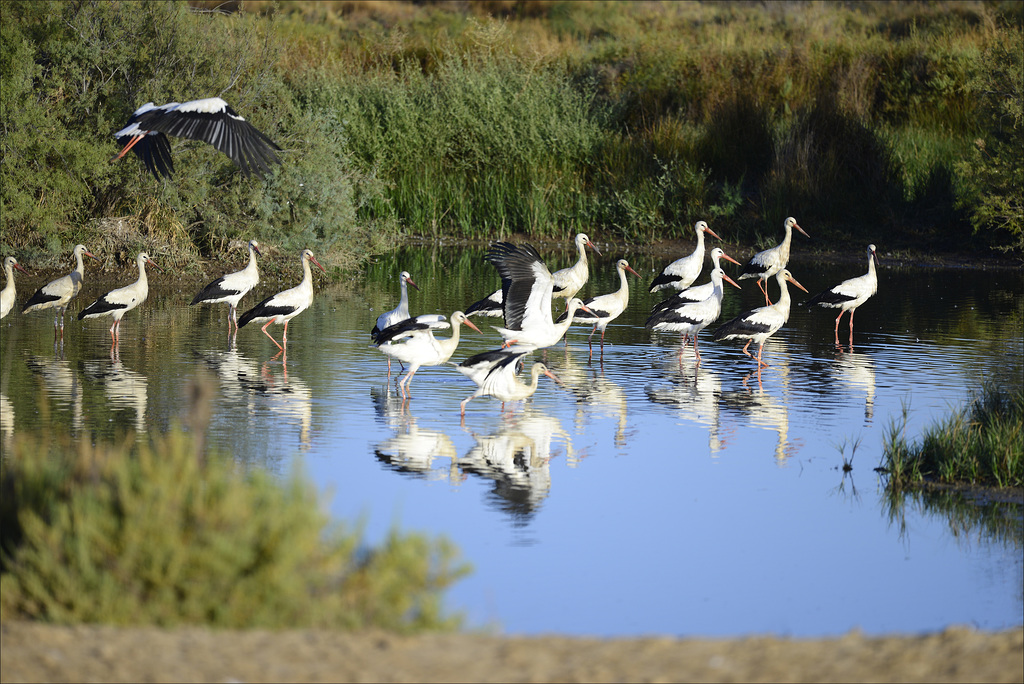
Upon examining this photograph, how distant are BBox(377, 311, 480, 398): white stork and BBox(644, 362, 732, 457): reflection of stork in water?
186cm

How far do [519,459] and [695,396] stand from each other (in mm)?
2801

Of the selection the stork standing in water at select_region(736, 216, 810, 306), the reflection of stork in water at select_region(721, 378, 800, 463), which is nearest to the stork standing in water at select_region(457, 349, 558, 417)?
the reflection of stork in water at select_region(721, 378, 800, 463)

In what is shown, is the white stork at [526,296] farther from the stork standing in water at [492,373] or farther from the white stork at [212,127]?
the white stork at [212,127]

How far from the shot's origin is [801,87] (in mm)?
26156

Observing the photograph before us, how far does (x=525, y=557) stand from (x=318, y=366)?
5.93 metres

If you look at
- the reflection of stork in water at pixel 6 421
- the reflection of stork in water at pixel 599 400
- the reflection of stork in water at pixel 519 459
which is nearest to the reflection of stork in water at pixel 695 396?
the reflection of stork in water at pixel 599 400

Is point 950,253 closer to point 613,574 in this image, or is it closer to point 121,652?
point 613,574

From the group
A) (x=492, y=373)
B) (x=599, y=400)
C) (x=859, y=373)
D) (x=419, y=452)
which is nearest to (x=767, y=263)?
(x=859, y=373)

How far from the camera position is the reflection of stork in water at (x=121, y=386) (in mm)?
9925

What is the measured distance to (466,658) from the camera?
4.84 metres

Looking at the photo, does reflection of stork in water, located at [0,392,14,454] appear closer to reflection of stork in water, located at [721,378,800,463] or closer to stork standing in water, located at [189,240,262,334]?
stork standing in water, located at [189,240,262,334]

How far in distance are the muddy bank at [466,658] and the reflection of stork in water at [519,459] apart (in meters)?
2.62

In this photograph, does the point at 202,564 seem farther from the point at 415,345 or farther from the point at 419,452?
the point at 415,345

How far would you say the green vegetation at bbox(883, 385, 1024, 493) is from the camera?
8.04 m
